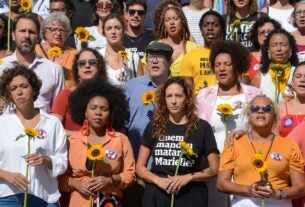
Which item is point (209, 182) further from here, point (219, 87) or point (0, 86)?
point (0, 86)

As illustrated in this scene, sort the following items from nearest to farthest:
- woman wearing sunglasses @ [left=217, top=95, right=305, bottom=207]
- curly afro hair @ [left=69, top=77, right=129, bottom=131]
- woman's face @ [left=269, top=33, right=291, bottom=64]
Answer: woman wearing sunglasses @ [left=217, top=95, right=305, bottom=207], curly afro hair @ [left=69, top=77, right=129, bottom=131], woman's face @ [left=269, top=33, right=291, bottom=64]

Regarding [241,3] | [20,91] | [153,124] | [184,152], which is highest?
[241,3]

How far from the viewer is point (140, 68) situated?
10.7 meters

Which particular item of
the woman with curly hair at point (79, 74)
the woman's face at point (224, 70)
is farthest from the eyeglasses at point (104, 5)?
the woman's face at point (224, 70)

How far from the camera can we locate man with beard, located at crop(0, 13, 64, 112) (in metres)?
9.86

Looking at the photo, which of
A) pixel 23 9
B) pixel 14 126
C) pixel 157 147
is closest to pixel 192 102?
pixel 157 147

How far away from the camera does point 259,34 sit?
11055 millimetres

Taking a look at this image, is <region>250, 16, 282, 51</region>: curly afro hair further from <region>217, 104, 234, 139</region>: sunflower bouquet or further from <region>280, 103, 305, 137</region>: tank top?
<region>217, 104, 234, 139</region>: sunflower bouquet

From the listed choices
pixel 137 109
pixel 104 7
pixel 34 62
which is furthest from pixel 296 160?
pixel 104 7

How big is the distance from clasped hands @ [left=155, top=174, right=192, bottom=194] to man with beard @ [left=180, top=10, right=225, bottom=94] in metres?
1.77

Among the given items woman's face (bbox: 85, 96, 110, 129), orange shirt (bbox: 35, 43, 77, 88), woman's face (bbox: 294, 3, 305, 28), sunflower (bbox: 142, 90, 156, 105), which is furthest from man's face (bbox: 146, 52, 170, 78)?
woman's face (bbox: 294, 3, 305, 28)

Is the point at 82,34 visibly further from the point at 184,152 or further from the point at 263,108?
the point at 263,108

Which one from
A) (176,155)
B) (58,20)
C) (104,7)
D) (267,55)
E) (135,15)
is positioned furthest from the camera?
(104,7)

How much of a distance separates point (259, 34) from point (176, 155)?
2.97m
